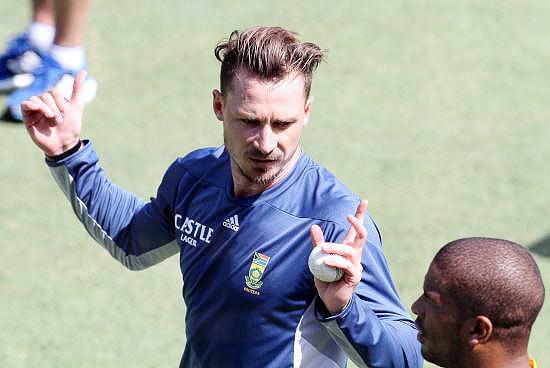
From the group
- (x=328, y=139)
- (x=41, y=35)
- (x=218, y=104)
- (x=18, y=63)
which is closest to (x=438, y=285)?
(x=218, y=104)

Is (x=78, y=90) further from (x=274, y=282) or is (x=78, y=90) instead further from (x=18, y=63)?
(x=18, y=63)

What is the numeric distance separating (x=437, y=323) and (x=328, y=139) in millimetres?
4577

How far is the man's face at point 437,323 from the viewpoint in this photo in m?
3.26

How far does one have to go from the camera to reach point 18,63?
8188 millimetres

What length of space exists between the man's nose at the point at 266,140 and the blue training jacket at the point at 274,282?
203 mm

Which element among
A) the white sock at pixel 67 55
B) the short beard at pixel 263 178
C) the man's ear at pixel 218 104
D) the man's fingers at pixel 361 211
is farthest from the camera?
the white sock at pixel 67 55

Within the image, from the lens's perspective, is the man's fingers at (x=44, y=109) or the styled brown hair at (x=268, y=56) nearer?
the styled brown hair at (x=268, y=56)

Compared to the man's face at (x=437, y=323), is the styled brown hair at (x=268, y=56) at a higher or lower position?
higher

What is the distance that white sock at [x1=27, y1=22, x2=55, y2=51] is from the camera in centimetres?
799

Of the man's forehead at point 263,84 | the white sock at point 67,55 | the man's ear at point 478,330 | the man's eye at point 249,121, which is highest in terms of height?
the man's forehead at point 263,84

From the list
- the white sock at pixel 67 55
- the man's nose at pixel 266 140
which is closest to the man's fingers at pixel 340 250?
the man's nose at pixel 266 140

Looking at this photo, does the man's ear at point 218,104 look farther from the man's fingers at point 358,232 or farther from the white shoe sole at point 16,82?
the white shoe sole at point 16,82

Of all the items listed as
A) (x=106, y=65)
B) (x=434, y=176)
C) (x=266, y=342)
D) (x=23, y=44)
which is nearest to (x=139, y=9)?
(x=106, y=65)

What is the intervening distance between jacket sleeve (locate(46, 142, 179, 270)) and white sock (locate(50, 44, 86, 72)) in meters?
3.70
